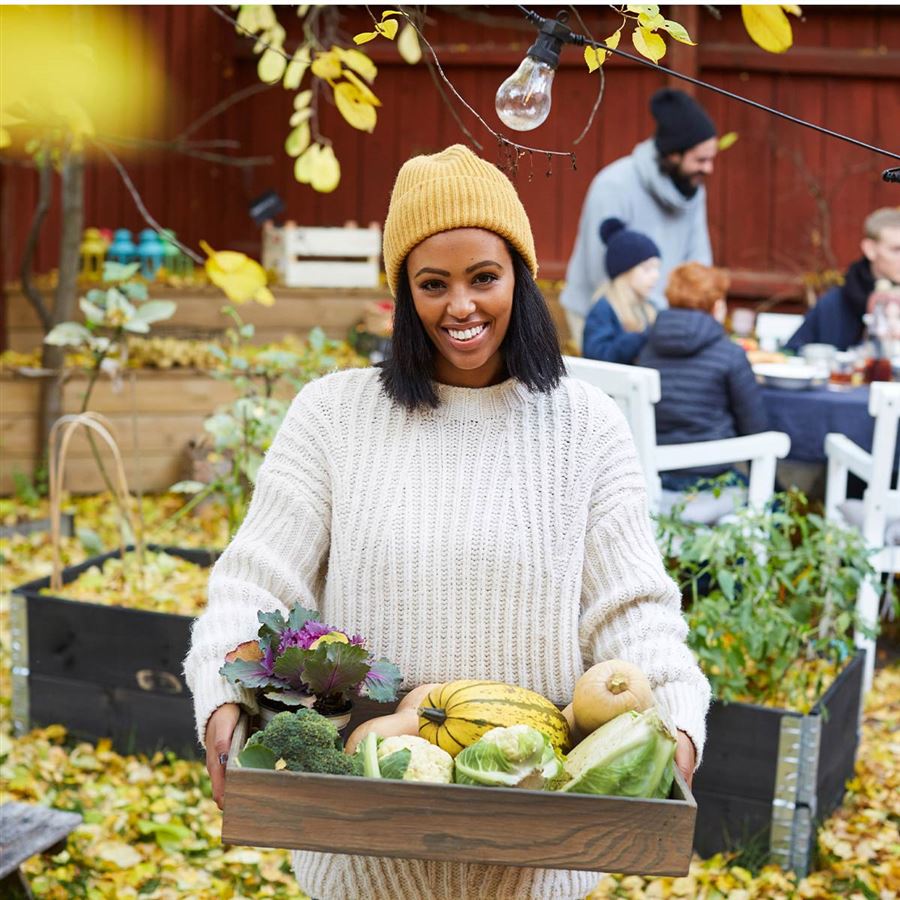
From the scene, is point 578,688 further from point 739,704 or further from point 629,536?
point 739,704

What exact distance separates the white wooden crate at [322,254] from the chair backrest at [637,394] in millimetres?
3647

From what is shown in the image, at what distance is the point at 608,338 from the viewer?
491 cm

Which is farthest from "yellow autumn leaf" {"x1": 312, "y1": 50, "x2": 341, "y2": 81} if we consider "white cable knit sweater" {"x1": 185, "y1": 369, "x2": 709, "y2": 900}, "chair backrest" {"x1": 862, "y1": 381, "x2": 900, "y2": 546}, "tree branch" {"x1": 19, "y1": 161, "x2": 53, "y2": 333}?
"tree branch" {"x1": 19, "y1": 161, "x2": 53, "y2": 333}

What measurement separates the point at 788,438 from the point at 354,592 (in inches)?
113

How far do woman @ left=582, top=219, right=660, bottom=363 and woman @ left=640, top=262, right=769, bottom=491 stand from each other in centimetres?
42

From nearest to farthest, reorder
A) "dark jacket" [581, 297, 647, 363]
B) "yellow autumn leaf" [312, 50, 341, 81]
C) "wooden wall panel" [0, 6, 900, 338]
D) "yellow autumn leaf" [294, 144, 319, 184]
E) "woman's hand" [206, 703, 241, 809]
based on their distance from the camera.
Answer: "woman's hand" [206, 703, 241, 809], "yellow autumn leaf" [312, 50, 341, 81], "yellow autumn leaf" [294, 144, 319, 184], "dark jacket" [581, 297, 647, 363], "wooden wall panel" [0, 6, 900, 338]

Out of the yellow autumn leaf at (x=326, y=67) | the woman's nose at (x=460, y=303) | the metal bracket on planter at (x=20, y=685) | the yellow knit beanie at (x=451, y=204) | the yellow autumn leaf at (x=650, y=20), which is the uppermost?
the yellow autumn leaf at (x=326, y=67)

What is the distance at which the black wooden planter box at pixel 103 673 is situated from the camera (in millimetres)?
3623

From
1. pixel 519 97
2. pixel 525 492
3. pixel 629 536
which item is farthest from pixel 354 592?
pixel 519 97

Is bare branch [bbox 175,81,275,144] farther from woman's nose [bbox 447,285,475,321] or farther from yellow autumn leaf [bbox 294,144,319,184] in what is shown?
woman's nose [bbox 447,285,475,321]

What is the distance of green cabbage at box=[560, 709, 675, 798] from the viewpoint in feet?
4.58

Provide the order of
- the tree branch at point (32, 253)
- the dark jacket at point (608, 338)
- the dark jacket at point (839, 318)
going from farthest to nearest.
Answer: the tree branch at point (32, 253)
the dark jacket at point (839, 318)
the dark jacket at point (608, 338)

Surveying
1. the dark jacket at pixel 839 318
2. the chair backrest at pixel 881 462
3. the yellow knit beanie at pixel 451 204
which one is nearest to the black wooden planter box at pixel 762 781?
the chair backrest at pixel 881 462

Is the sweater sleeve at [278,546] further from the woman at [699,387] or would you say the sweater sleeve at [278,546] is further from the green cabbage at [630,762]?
the woman at [699,387]
